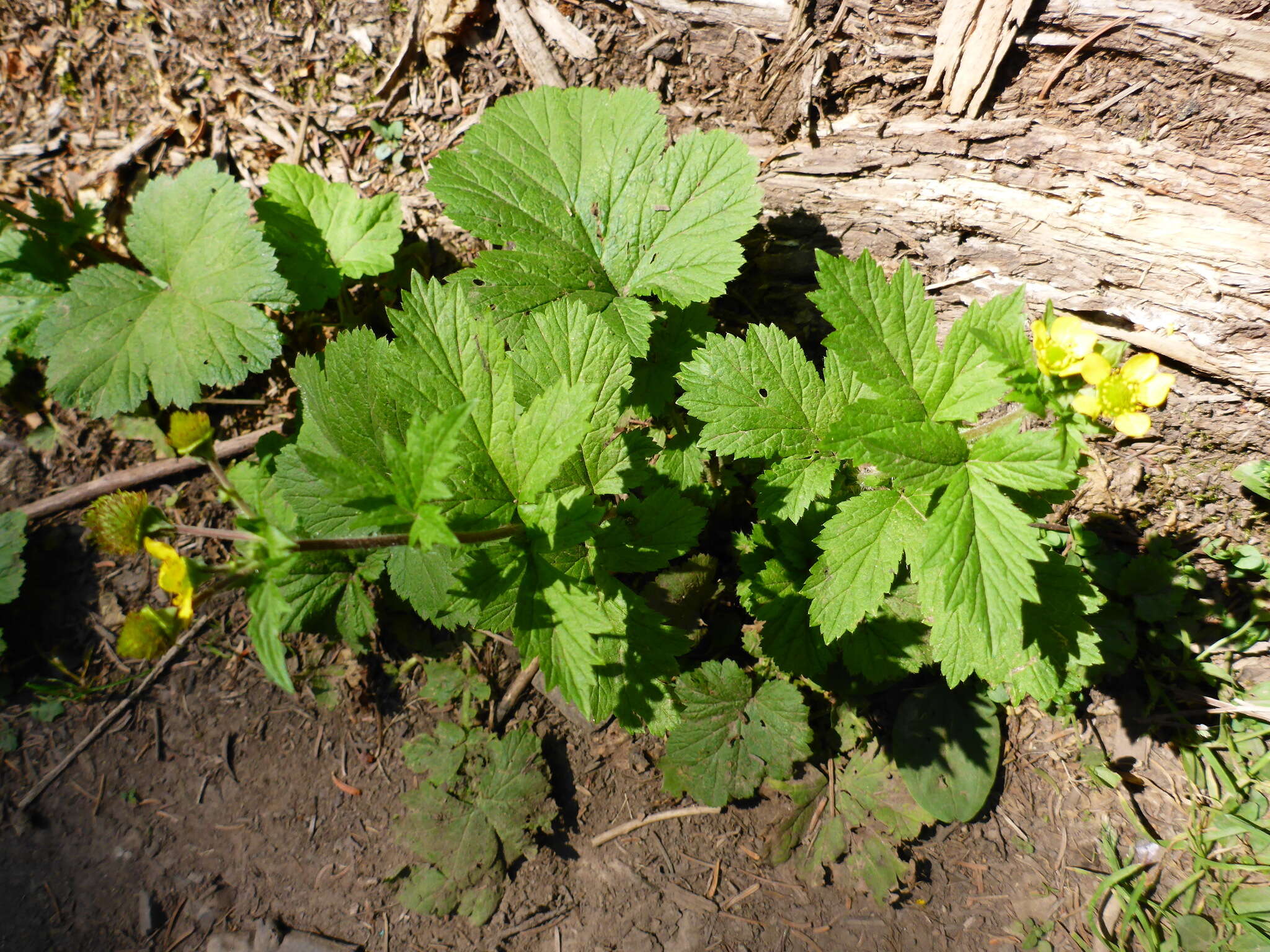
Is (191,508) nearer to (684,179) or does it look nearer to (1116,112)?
(684,179)

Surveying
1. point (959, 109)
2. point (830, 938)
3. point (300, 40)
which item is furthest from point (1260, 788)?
point (300, 40)

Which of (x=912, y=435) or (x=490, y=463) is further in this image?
(x=490, y=463)

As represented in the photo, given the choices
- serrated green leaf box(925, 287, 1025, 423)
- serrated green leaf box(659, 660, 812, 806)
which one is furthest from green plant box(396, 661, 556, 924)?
serrated green leaf box(925, 287, 1025, 423)

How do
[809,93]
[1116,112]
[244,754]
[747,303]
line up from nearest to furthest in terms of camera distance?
[1116,112] → [809,93] → [747,303] → [244,754]

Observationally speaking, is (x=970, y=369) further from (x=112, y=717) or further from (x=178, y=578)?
(x=112, y=717)

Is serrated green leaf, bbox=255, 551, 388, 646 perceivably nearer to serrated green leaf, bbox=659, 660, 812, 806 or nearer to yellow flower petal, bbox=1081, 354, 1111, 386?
serrated green leaf, bbox=659, 660, 812, 806
